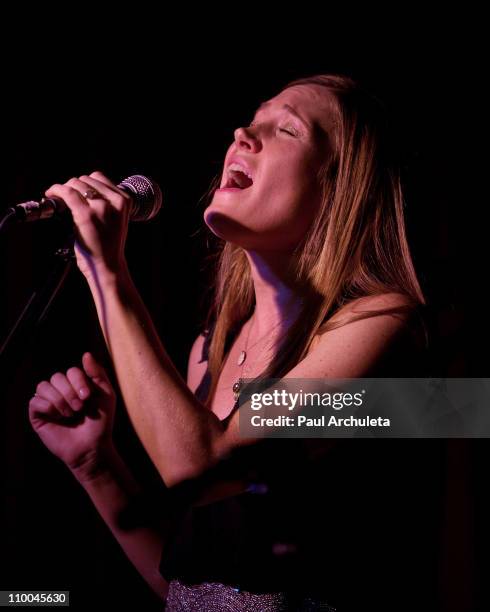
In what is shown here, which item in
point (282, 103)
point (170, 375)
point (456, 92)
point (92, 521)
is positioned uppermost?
point (456, 92)

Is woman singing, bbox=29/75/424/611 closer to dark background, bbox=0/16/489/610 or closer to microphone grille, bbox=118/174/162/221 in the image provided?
microphone grille, bbox=118/174/162/221

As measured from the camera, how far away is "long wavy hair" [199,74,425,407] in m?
1.19

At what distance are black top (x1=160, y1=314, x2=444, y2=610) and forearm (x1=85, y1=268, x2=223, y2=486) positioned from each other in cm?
17

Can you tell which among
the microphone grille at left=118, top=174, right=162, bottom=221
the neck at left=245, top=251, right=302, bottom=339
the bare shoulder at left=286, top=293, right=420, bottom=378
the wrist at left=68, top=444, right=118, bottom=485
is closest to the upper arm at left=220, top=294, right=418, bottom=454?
the bare shoulder at left=286, top=293, right=420, bottom=378

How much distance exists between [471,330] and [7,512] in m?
1.53

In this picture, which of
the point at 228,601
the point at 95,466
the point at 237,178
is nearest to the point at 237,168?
the point at 237,178

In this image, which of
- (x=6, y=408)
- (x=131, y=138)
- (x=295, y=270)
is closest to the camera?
(x=295, y=270)

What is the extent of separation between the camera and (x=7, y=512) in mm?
1919

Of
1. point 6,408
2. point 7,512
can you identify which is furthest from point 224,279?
point 7,512

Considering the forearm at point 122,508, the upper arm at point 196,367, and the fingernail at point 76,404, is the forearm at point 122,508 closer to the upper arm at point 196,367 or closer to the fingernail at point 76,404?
the fingernail at point 76,404

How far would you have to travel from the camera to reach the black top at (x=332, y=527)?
1096mm

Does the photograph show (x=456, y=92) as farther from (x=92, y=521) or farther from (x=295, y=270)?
(x=92, y=521)

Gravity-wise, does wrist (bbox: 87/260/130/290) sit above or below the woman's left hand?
below

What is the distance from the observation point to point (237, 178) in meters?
1.30
